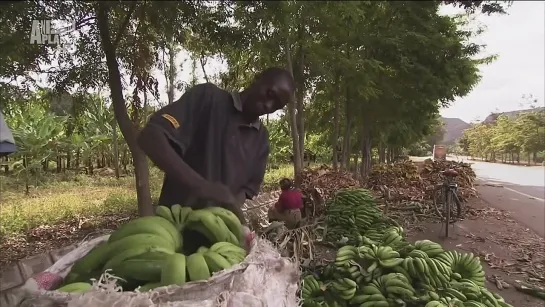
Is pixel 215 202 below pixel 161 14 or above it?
below

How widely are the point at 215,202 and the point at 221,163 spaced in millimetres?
220

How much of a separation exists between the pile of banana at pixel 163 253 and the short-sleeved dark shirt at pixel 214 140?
22cm

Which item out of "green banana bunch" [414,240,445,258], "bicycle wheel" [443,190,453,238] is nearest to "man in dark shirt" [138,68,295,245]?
"green banana bunch" [414,240,445,258]

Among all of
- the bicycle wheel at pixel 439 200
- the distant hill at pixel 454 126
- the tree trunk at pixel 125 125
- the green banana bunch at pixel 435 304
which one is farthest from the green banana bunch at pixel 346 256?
the bicycle wheel at pixel 439 200

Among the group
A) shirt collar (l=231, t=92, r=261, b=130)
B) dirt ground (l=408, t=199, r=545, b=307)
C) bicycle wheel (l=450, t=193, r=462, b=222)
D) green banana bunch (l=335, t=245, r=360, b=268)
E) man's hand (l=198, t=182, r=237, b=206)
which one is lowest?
dirt ground (l=408, t=199, r=545, b=307)

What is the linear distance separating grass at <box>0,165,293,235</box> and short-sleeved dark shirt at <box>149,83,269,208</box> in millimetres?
4207

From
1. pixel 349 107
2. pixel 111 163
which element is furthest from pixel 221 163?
pixel 111 163

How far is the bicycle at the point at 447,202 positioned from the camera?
676 centimetres

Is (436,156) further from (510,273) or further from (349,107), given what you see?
(510,273)

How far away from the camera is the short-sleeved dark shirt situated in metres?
1.48

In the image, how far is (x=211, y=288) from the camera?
98 centimetres

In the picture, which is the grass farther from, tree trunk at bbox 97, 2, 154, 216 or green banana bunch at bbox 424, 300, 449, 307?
green banana bunch at bbox 424, 300, 449, 307

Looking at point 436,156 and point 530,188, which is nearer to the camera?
point 530,188

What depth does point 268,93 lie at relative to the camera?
1.46m
